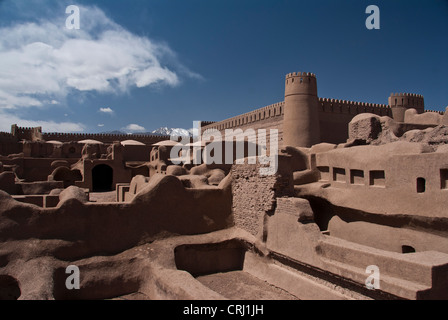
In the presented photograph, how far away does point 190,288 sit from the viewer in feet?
18.9

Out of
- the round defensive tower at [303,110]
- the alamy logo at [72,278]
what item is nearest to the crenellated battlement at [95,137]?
the round defensive tower at [303,110]

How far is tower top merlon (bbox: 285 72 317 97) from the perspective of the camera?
22.6 m

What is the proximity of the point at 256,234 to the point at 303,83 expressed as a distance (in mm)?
16199

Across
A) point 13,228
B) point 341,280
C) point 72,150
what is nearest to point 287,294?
point 341,280

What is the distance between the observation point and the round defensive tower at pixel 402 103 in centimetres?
2606

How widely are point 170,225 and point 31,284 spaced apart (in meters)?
3.32

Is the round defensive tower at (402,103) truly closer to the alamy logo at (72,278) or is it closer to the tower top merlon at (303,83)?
the tower top merlon at (303,83)

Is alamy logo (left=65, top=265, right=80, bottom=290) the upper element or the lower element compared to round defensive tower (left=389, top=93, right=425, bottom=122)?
→ lower

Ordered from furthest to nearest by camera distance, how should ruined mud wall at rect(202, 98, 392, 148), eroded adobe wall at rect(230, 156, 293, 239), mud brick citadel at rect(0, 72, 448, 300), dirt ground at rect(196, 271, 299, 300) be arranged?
1. ruined mud wall at rect(202, 98, 392, 148)
2. eroded adobe wall at rect(230, 156, 293, 239)
3. dirt ground at rect(196, 271, 299, 300)
4. mud brick citadel at rect(0, 72, 448, 300)

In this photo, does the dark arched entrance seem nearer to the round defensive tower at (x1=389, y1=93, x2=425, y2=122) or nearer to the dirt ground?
the dirt ground

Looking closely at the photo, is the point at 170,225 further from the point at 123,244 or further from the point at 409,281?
the point at 409,281

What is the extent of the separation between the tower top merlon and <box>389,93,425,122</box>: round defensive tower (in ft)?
26.0

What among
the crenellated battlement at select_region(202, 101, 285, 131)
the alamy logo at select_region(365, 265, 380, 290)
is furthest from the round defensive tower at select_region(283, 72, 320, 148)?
the alamy logo at select_region(365, 265, 380, 290)

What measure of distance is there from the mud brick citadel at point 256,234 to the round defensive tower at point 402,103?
16369 mm
